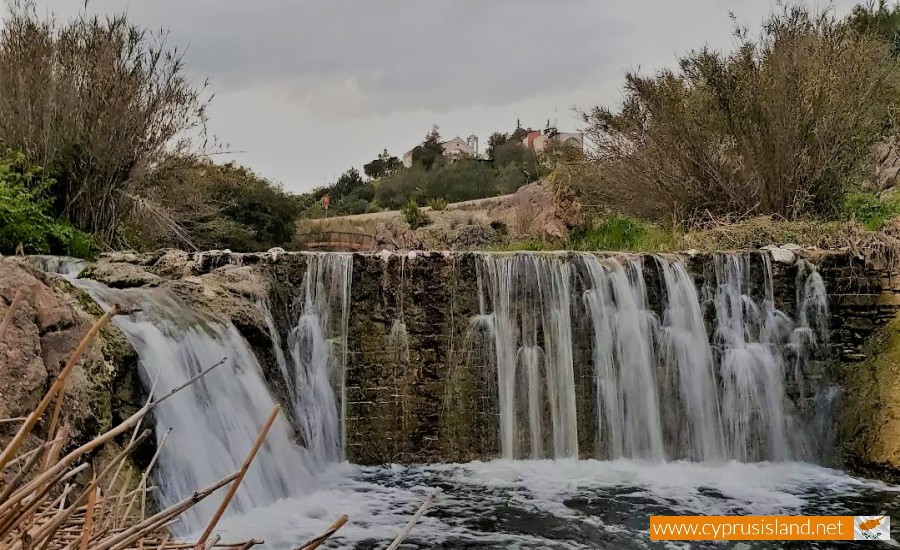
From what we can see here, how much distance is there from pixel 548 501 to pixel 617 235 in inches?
320

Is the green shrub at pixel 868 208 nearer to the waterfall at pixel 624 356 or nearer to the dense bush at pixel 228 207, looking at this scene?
the waterfall at pixel 624 356

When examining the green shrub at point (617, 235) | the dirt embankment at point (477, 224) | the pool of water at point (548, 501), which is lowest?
the pool of water at point (548, 501)

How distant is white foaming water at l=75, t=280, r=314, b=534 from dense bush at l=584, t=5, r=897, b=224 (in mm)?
8532

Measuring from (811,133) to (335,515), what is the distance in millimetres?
9615

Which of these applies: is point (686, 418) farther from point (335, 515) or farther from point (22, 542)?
point (22, 542)

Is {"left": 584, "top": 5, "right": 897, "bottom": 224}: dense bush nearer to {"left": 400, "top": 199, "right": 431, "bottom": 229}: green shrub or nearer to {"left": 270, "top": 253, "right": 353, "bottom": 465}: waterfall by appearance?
{"left": 270, "top": 253, "right": 353, "bottom": 465}: waterfall

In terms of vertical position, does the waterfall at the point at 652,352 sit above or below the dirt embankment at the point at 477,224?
below

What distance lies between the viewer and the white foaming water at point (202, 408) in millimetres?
4629

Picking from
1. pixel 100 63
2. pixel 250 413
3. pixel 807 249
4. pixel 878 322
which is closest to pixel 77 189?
pixel 100 63

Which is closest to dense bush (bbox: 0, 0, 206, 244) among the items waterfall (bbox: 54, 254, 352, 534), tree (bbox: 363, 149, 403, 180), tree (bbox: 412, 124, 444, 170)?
waterfall (bbox: 54, 254, 352, 534)

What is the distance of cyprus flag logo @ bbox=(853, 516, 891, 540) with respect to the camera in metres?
5.55

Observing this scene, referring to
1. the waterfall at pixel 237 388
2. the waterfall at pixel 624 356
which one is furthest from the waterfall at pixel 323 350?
the waterfall at pixel 624 356

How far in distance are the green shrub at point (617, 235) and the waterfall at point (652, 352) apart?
3.38 meters

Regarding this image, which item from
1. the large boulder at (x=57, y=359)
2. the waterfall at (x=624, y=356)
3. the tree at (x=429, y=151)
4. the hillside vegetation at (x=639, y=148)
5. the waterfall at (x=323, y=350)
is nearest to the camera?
the large boulder at (x=57, y=359)
